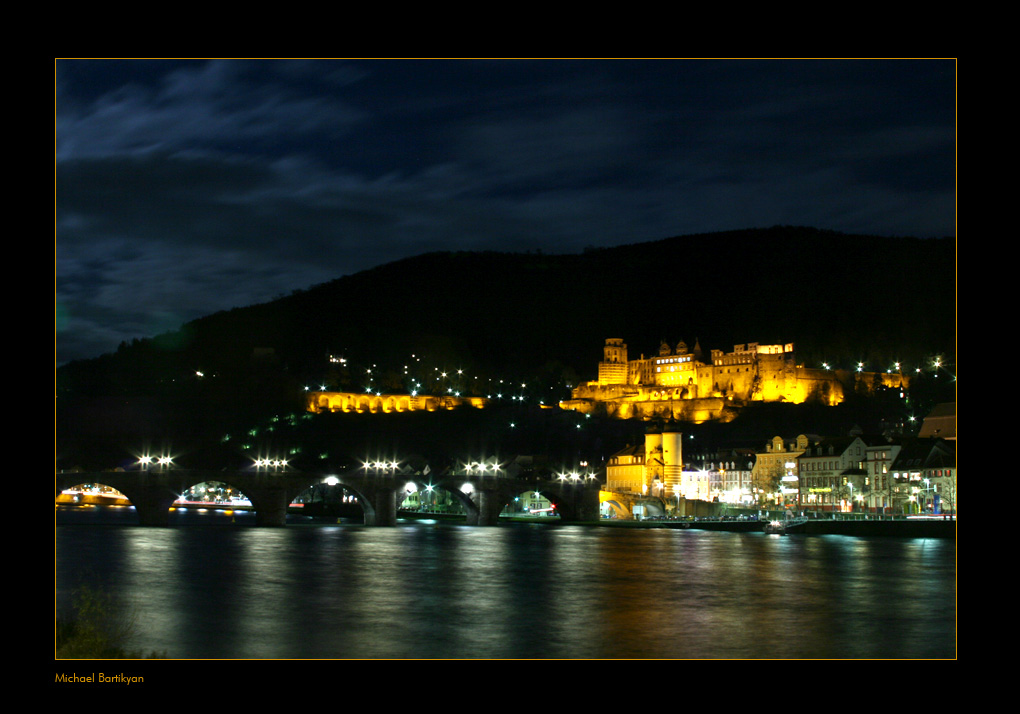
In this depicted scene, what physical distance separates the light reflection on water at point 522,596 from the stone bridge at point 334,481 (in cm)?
511

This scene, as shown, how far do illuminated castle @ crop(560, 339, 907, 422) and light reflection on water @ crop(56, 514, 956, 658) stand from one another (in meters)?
80.5

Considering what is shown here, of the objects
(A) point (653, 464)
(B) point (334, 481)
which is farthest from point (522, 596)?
(A) point (653, 464)

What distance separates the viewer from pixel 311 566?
45.8 meters

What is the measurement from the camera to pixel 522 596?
37844 millimetres

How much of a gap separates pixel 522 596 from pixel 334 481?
33919 mm

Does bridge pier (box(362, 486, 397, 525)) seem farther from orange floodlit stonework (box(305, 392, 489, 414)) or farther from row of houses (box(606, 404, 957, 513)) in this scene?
orange floodlit stonework (box(305, 392, 489, 414))

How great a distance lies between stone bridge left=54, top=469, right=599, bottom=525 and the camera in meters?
65.1

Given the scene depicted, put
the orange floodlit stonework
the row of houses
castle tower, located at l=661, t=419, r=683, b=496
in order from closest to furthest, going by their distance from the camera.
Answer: the row of houses, castle tower, located at l=661, t=419, r=683, b=496, the orange floodlit stonework

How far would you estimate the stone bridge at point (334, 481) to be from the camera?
65.1m

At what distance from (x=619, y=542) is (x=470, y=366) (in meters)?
128

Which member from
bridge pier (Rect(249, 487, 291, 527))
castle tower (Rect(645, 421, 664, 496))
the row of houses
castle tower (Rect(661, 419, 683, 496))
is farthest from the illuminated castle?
bridge pier (Rect(249, 487, 291, 527))
